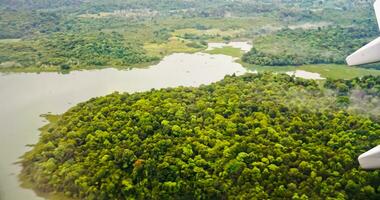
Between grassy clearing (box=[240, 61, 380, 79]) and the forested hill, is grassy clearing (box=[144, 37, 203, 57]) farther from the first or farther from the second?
the forested hill

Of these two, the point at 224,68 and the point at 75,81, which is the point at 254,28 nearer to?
the point at 224,68

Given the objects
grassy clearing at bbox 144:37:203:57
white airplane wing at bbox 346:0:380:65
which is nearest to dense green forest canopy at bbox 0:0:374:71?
grassy clearing at bbox 144:37:203:57

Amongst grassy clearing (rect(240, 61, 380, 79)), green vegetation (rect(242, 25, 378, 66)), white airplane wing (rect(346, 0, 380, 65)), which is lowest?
grassy clearing (rect(240, 61, 380, 79))

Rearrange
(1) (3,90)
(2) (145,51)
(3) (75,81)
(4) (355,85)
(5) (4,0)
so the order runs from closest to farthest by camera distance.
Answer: (4) (355,85), (1) (3,90), (3) (75,81), (2) (145,51), (5) (4,0)

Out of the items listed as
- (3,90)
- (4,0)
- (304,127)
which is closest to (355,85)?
(304,127)

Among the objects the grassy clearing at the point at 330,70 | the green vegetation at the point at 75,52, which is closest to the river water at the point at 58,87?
the green vegetation at the point at 75,52

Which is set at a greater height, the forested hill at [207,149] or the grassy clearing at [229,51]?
the grassy clearing at [229,51]

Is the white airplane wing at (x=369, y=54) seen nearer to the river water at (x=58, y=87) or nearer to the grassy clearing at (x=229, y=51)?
the river water at (x=58, y=87)
